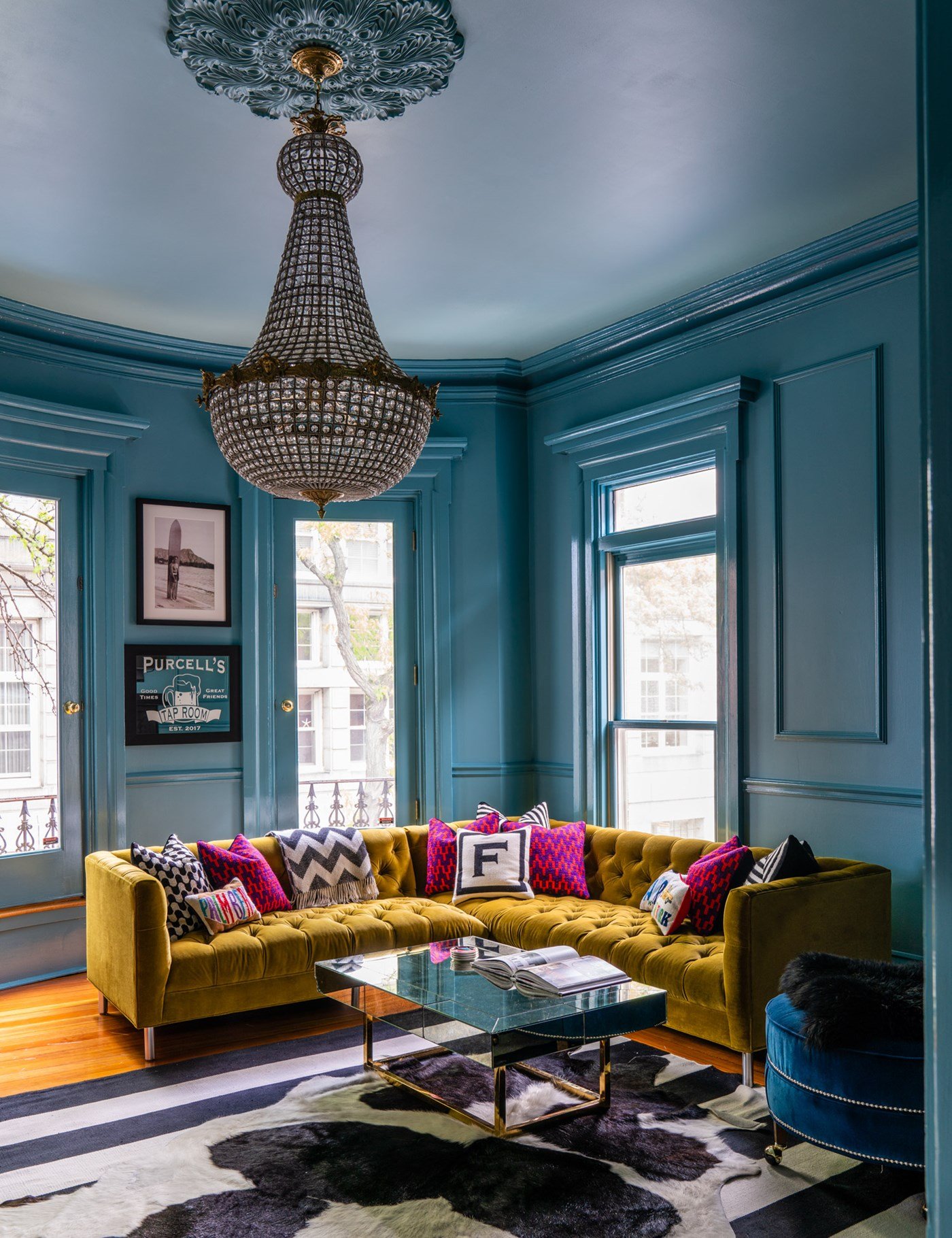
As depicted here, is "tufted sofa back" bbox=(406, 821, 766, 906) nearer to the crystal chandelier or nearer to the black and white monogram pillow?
the black and white monogram pillow

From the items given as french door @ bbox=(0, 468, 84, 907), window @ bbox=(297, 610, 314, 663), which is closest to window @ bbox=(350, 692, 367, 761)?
window @ bbox=(297, 610, 314, 663)

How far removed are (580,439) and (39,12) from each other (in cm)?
344

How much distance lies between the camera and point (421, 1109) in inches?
130

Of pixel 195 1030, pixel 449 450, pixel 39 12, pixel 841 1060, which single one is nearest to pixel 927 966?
pixel 841 1060

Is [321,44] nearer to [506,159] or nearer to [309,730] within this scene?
[506,159]

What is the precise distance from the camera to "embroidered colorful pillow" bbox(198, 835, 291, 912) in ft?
14.9

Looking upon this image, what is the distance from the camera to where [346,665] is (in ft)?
19.6

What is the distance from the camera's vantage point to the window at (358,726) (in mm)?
5961

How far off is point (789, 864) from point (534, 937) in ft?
3.71

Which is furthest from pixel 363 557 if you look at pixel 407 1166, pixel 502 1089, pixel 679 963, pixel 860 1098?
pixel 860 1098

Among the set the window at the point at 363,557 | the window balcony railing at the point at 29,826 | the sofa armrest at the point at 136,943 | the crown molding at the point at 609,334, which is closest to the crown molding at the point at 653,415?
the crown molding at the point at 609,334

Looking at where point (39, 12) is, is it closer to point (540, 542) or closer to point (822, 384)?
point (822, 384)

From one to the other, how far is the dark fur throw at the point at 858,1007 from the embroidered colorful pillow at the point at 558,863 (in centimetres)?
206

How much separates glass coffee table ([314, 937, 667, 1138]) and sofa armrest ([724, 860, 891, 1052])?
1.28 feet
